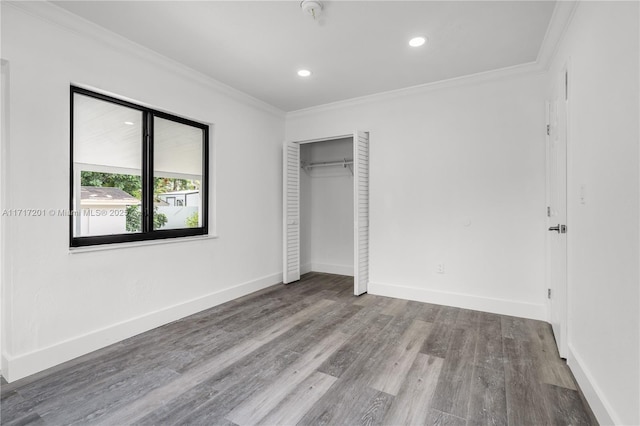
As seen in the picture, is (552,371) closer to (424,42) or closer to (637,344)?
(637,344)

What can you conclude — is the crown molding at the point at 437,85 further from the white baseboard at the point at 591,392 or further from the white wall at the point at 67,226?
the white baseboard at the point at 591,392

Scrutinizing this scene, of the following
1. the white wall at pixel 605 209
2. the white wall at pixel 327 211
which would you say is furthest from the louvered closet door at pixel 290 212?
the white wall at pixel 605 209

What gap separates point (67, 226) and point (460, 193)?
3542mm

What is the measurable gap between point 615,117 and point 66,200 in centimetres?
331

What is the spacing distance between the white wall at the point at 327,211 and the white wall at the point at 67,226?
179cm

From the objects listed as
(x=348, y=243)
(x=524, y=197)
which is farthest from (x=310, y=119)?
(x=524, y=197)

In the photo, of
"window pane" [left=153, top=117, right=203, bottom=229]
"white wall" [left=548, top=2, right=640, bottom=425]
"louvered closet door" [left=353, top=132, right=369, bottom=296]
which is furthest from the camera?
"louvered closet door" [left=353, top=132, right=369, bottom=296]

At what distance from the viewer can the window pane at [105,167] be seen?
95.3 inches

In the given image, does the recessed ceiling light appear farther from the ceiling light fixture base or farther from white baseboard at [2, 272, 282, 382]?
white baseboard at [2, 272, 282, 382]

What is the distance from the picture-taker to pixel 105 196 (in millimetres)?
2574

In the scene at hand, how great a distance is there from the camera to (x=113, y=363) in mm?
2207

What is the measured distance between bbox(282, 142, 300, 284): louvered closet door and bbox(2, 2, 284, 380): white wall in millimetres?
867

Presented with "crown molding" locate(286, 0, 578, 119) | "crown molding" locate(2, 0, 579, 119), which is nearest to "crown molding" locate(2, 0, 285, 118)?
"crown molding" locate(2, 0, 579, 119)

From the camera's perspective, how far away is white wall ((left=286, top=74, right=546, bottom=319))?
307 centimetres
